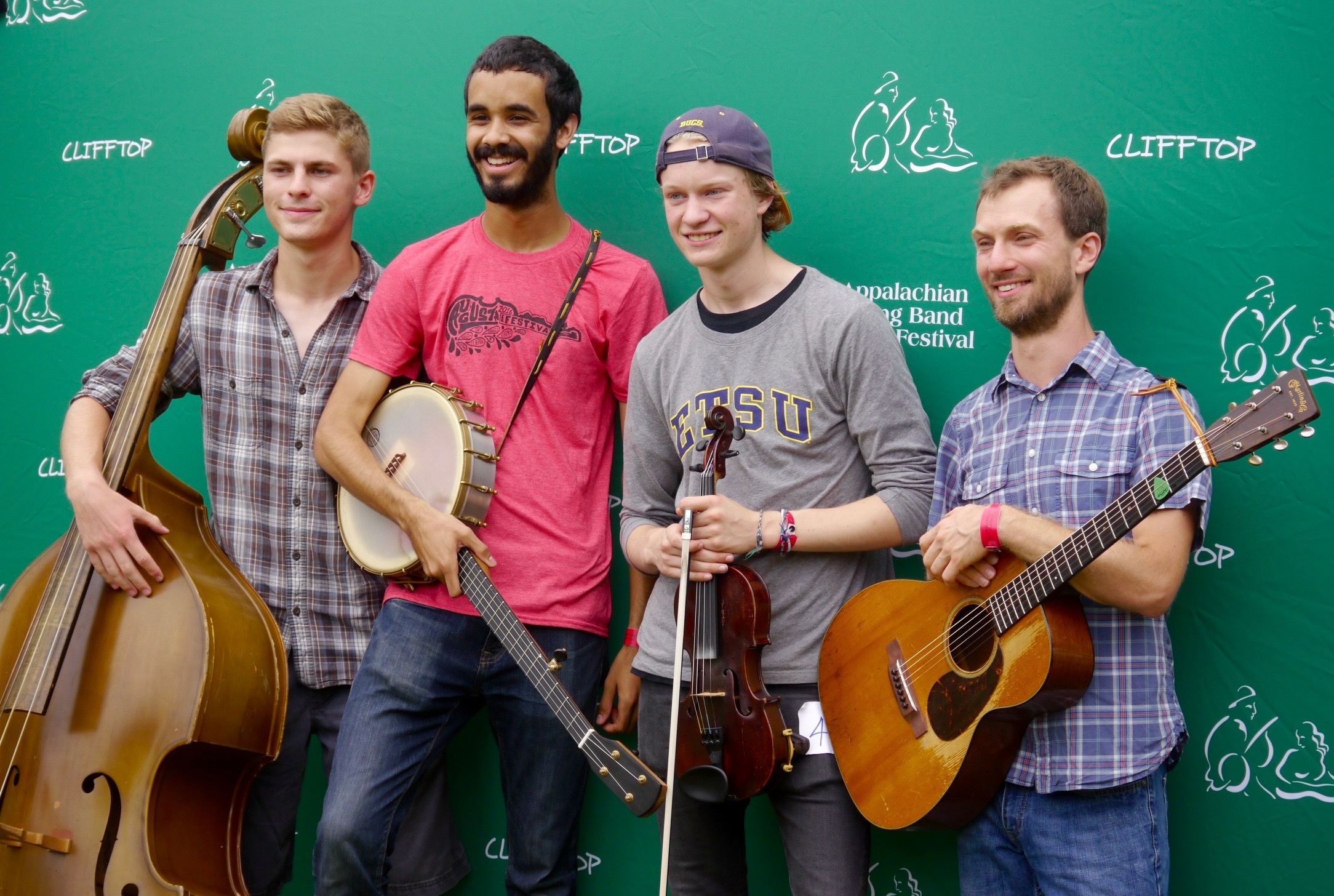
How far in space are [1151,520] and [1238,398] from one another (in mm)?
736

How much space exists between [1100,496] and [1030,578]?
0.23m

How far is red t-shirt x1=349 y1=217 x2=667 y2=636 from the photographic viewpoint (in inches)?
106

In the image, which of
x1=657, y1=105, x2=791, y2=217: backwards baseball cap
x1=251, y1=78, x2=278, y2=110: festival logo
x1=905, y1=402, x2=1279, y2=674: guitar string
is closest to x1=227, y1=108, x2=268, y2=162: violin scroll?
x1=251, y1=78, x2=278, y2=110: festival logo

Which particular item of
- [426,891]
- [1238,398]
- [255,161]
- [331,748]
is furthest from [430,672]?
[1238,398]

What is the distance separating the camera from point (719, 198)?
2.40 metres

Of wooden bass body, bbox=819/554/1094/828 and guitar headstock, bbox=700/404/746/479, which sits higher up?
guitar headstock, bbox=700/404/746/479

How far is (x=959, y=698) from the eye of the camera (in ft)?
6.79

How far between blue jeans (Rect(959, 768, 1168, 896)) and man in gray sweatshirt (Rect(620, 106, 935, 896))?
0.33 meters

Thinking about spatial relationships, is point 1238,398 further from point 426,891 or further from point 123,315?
point 123,315

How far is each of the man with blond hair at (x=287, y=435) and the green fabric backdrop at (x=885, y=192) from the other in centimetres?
40

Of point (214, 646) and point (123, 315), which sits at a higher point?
point (123, 315)

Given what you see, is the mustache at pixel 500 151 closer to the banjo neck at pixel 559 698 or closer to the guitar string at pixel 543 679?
the guitar string at pixel 543 679

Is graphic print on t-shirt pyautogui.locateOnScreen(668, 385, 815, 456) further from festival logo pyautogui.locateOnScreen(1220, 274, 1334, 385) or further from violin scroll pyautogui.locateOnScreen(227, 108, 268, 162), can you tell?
violin scroll pyautogui.locateOnScreen(227, 108, 268, 162)

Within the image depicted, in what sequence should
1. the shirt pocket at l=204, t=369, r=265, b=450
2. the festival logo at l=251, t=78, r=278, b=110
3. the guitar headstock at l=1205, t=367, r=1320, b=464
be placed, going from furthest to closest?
the festival logo at l=251, t=78, r=278, b=110 < the shirt pocket at l=204, t=369, r=265, b=450 < the guitar headstock at l=1205, t=367, r=1320, b=464
